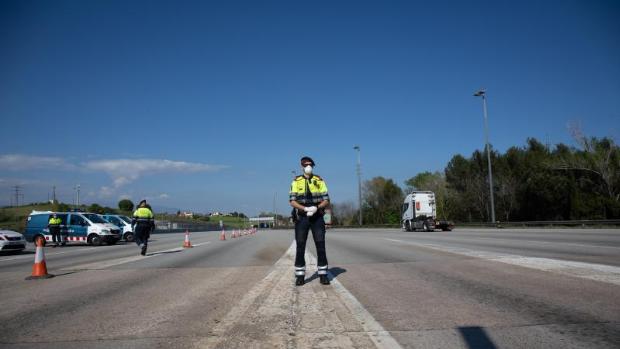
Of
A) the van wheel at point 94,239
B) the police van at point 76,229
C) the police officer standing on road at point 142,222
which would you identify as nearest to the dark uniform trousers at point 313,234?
the police officer standing on road at point 142,222

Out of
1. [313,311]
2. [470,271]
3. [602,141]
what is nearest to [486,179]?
[602,141]

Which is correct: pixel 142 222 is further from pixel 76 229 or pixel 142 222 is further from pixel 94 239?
pixel 76 229

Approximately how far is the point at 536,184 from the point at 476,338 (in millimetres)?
47055

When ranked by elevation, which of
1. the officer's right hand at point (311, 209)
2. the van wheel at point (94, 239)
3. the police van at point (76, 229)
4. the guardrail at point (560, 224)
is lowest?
the guardrail at point (560, 224)

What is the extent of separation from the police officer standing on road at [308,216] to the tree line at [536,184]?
3949 cm

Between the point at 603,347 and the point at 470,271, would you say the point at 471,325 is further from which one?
the point at 470,271

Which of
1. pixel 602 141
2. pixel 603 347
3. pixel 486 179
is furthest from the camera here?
pixel 486 179

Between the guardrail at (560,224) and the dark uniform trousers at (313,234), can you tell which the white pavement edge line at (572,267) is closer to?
the dark uniform trousers at (313,234)

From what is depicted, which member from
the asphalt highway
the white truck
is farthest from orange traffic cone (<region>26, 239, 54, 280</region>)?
the white truck

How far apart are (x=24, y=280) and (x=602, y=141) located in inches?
1890

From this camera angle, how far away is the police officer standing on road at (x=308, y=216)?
23.6 ft

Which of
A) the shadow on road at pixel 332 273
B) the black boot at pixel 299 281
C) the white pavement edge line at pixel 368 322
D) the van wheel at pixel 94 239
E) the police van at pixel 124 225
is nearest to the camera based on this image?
the white pavement edge line at pixel 368 322

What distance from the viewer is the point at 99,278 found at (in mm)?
8711

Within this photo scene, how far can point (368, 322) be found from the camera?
470 centimetres
